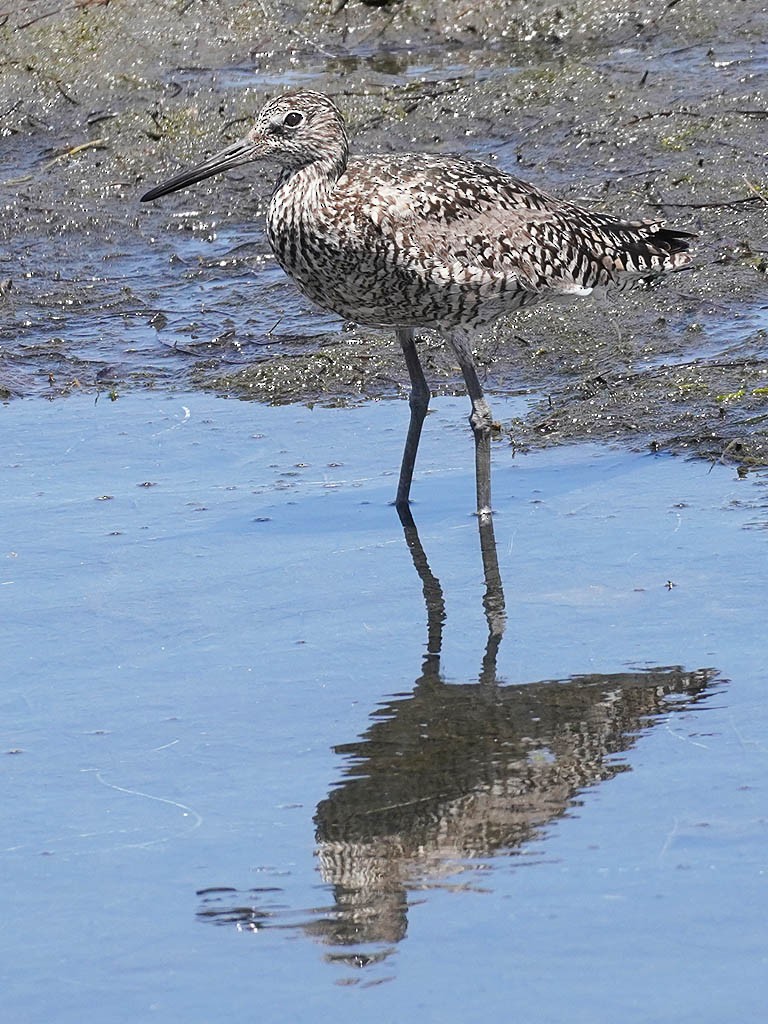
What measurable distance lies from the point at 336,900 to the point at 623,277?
4156 millimetres

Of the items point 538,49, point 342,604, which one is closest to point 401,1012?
point 342,604

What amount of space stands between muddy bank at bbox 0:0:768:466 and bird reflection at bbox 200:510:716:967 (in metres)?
2.25

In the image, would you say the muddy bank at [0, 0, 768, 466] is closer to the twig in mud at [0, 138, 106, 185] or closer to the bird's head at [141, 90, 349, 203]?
the twig in mud at [0, 138, 106, 185]

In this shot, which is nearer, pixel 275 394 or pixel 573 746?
pixel 573 746

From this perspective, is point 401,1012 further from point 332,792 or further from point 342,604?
point 342,604

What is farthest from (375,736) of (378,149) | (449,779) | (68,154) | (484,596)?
(68,154)

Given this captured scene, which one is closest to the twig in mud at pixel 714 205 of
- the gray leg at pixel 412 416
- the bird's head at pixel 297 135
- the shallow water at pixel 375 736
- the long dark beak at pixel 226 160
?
the shallow water at pixel 375 736

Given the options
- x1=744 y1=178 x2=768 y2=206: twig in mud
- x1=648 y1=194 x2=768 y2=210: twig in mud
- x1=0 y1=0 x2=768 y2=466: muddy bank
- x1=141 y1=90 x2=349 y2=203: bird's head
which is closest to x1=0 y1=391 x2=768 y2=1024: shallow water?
x1=0 y1=0 x2=768 y2=466: muddy bank

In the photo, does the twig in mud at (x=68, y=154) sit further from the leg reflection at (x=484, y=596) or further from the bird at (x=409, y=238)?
the leg reflection at (x=484, y=596)

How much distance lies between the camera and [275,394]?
322 inches

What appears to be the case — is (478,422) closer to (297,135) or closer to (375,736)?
(297,135)

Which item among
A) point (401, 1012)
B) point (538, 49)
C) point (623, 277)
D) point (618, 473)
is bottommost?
point (401, 1012)

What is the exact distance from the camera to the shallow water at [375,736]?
3.83 metres

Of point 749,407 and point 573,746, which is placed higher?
point 749,407
